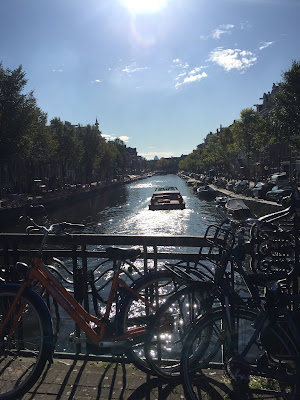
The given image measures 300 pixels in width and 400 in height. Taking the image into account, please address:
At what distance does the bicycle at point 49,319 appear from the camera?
124 inches

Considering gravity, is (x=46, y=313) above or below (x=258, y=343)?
above

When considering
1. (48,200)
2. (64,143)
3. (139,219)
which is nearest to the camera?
(139,219)

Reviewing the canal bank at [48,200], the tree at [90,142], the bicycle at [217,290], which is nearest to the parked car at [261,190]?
the canal bank at [48,200]

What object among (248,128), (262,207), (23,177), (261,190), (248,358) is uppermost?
(248,128)

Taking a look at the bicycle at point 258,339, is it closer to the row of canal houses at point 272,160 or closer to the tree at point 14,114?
the tree at point 14,114

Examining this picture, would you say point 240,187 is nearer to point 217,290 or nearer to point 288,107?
point 288,107

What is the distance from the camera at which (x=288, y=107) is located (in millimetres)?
33531

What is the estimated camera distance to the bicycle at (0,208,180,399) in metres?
3.16

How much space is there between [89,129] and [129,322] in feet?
248

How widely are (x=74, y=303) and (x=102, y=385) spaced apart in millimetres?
810

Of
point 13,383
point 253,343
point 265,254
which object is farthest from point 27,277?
point 265,254

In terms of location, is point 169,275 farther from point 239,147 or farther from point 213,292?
point 239,147

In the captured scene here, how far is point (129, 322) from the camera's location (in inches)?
137

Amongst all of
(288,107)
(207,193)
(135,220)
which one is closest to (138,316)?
(135,220)
